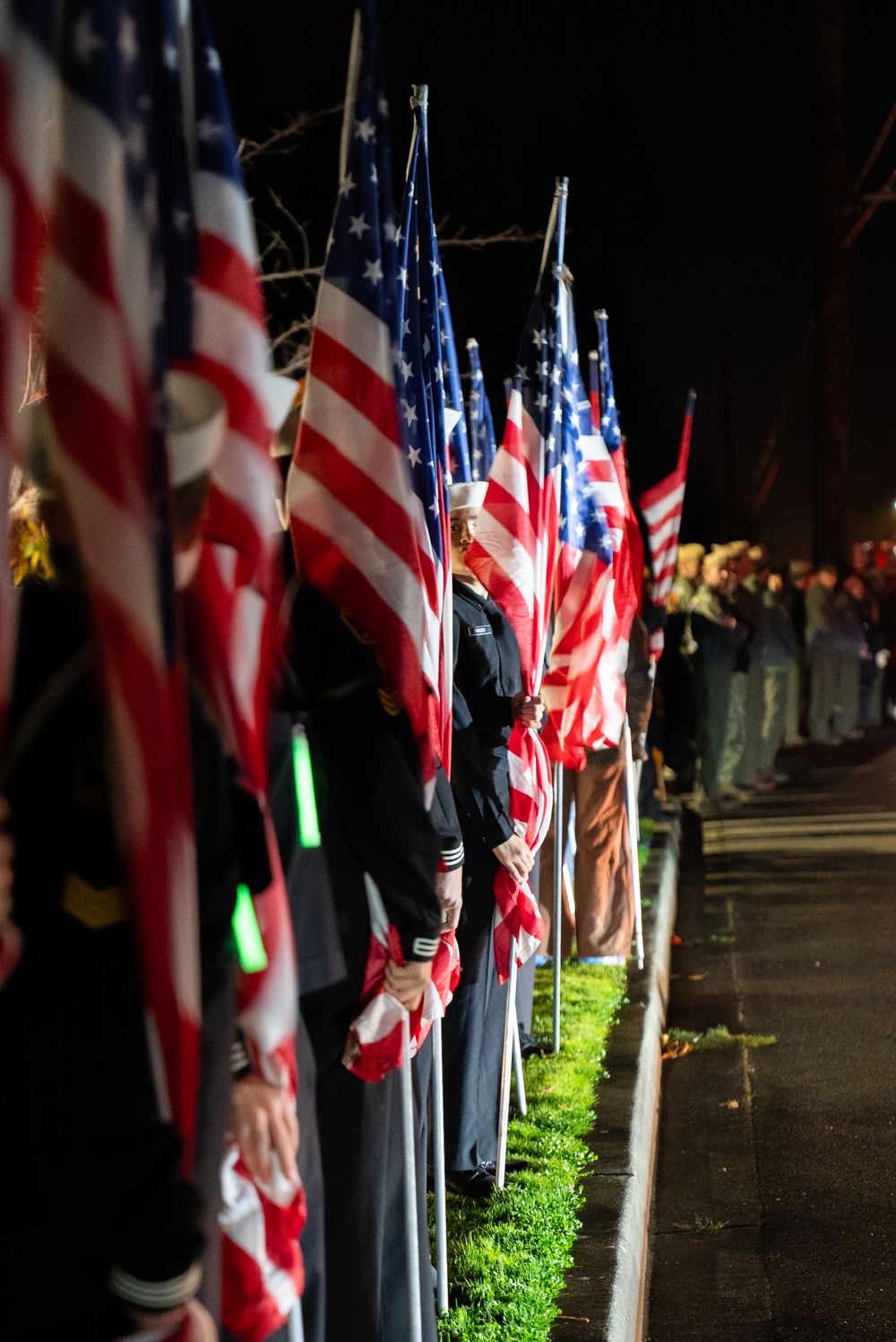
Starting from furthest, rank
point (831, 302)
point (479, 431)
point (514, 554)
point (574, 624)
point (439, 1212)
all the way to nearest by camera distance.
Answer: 1. point (831, 302)
2. point (479, 431)
3. point (574, 624)
4. point (514, 554)
5. point (439, 1212)

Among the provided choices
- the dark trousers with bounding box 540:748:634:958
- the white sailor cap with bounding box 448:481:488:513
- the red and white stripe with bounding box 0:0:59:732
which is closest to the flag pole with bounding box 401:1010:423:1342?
the red and white stripe with bounding box 0:0:59:732

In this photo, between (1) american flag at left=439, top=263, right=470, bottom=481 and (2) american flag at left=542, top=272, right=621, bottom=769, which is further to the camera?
(2) american flag at left=542, top=272, right=621, bottom=769

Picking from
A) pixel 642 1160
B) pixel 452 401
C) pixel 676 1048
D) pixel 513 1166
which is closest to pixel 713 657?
pixel 676 1048

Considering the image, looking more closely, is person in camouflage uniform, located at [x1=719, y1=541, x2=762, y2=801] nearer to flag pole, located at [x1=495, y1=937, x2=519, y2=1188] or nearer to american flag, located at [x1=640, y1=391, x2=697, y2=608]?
american flag, located at [x1=640, y1=391, x2=697, y2=608]

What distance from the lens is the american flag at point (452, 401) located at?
6.21 m

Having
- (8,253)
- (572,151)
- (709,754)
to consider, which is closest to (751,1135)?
(8,253)

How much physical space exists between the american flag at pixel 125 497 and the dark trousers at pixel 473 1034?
298 cm

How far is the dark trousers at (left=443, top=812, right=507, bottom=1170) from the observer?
5078 mm

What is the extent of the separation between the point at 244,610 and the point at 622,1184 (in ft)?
10.9

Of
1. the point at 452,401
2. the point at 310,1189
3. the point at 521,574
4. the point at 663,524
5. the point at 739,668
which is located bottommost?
the point at 310,1189

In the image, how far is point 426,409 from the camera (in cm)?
445

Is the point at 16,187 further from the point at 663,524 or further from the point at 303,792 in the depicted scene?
the point at 663,524

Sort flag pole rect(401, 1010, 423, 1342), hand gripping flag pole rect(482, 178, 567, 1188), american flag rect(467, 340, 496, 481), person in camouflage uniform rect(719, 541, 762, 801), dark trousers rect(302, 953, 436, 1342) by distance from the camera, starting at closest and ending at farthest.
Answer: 1. dark trousers rect(302, 953, 436, 1342)
2. flag pole rect(401, 1010, 423, 1342)
3. hand gripping flag pole rect(482, 178, 567, 1188)
4. american flag rect(467, 340, 496, 481)
5. person in camouflage uniform rect(719, 541, 762, 801)

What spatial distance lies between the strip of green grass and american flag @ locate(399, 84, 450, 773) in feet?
4.95
